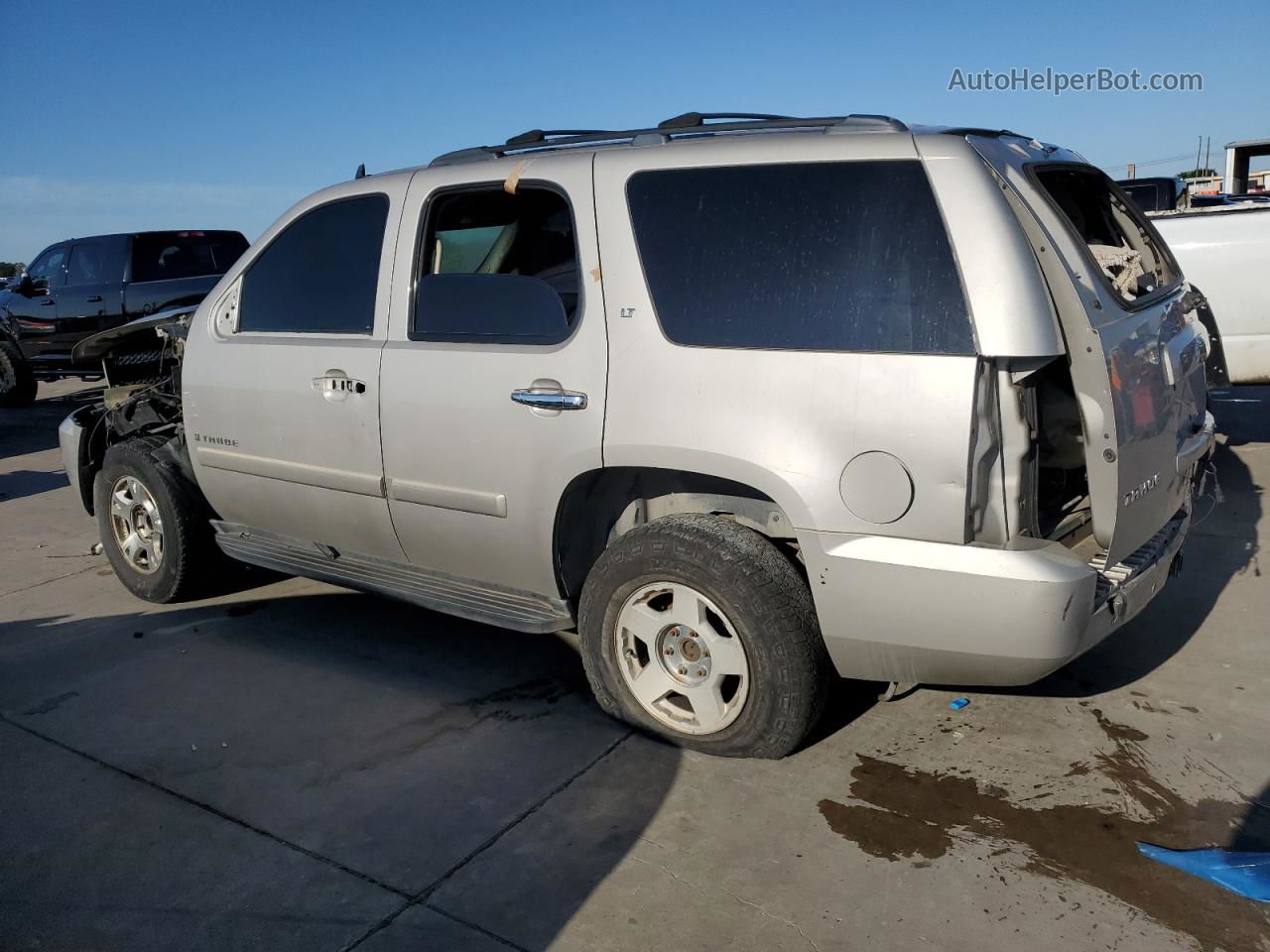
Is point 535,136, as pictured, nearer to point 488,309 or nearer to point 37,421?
point 488,309

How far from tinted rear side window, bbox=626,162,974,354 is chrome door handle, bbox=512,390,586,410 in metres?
0.38

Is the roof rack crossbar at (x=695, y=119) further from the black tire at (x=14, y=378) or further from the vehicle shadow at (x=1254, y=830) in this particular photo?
the black tire at (x=14, y=378)

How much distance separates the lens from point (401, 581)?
4.20m

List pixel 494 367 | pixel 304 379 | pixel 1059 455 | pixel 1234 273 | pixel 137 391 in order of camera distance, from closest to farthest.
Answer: pixel 1059 455 → pixel 494 367 → pixel 304 379 → pixel 137 391 → pixel 1234 273

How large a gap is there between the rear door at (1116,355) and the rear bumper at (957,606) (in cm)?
25

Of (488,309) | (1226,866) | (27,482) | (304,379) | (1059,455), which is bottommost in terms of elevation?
(1226,866)

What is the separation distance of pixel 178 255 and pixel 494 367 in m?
10.1

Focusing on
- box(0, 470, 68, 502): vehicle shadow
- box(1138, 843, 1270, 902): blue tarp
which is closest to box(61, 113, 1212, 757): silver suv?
box(1138, 843, 1270, 902): blue tarp

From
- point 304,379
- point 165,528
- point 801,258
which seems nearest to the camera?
point 801,258

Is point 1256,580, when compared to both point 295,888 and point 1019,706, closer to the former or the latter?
point 1019,706

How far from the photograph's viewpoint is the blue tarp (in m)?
2.72

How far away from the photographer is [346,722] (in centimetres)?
390

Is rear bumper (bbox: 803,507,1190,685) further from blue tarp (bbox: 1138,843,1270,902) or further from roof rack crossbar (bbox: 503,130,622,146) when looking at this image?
roof rack crossbar (bbox: 503,130,622,146)

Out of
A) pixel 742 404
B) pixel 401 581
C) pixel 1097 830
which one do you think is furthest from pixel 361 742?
pixel 1097 830
